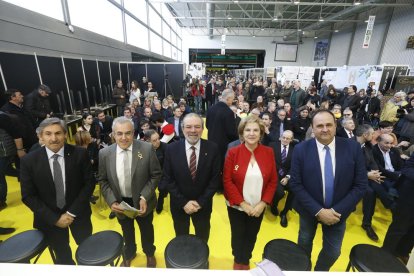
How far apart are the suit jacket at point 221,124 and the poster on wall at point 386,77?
8.81 meters

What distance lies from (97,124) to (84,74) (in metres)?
4.00

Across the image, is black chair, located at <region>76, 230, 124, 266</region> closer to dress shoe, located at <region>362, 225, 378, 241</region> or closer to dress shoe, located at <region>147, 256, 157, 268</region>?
dress shoe, located at <region>147, 256, 157, 268</region>

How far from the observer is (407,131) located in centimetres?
443

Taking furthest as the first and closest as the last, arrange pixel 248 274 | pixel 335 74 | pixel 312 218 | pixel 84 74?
pixel 335 74 < pixel 84 74 < pixel 312 218 < pixel 248 274

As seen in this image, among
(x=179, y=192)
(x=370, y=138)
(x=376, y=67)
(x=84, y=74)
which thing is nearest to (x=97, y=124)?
(x=179, y=192)

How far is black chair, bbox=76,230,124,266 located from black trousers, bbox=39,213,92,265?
551 mm

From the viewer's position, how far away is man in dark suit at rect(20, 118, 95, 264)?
1755 millimetres

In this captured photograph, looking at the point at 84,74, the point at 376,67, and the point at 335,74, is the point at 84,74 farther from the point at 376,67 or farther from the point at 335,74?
the point at 335,74

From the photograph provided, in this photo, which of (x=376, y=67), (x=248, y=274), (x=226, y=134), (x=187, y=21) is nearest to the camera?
(x=248, y=274)

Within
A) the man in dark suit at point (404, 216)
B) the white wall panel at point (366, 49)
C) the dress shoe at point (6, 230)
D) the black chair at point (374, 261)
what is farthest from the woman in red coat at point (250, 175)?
the white wall panel at point (366, 49)

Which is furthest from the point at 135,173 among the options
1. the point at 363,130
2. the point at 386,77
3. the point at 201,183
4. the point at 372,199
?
the point at 386,77

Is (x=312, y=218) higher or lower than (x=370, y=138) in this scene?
lower

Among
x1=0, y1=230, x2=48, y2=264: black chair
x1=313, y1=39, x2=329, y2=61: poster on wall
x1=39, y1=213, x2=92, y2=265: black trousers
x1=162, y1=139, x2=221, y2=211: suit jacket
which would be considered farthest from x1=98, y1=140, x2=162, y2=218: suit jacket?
x1=313, y1=39, x2=329, y2=61: poster on wall

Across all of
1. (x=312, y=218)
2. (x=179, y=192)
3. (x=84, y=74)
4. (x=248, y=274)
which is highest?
(x=84, y=74)
